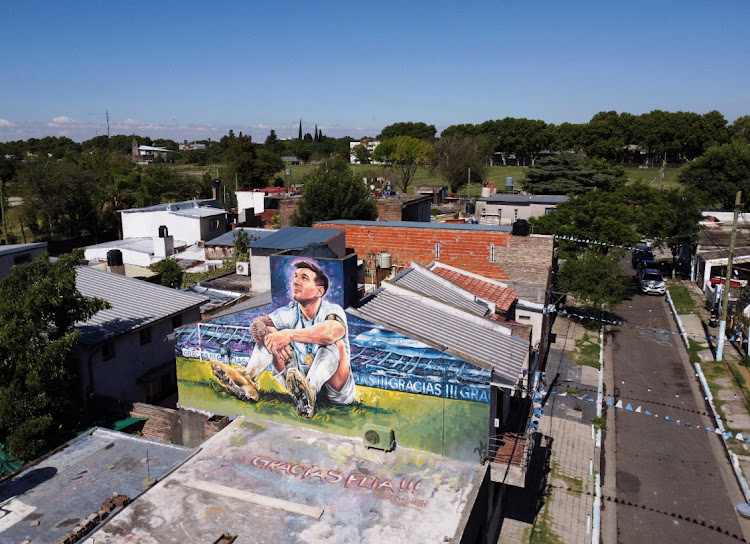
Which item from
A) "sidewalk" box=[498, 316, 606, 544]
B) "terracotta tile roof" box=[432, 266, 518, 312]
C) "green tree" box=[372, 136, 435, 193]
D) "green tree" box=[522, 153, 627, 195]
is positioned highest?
"green tree" box=[372, 136, 435, 193]

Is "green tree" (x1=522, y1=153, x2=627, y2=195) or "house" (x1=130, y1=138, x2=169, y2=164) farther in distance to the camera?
"house" (x1=130, y1=138, x2=169, y2=164)

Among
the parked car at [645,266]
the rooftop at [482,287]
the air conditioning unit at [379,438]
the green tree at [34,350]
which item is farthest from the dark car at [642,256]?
the green tree at [34,350]

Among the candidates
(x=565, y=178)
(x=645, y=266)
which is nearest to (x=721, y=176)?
(x=565, y=178)

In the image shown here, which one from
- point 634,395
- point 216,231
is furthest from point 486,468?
point 216,231

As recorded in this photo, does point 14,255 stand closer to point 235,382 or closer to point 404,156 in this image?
point 235,382

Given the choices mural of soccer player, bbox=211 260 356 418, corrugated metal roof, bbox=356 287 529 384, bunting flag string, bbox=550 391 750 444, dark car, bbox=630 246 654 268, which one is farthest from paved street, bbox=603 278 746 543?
dark car, bbox=630 246 654 268

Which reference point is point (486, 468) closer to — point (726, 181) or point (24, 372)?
point (24, 372)

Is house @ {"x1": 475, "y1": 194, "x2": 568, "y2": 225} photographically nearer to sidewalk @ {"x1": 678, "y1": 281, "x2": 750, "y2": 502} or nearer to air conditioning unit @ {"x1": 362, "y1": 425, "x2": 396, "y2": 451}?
sidewalk @ {"x1": 678, "y1": 281, "x2": 750, "y2": 502}

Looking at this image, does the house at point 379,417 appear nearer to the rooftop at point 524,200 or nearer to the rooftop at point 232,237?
the rooftop at point 232,237
